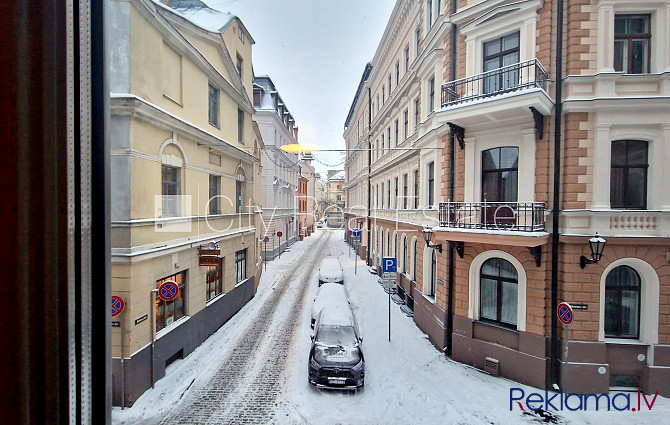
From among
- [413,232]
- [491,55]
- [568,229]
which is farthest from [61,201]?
[413,232]

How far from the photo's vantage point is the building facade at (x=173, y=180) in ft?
20.6

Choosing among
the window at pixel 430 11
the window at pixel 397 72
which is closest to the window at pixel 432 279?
the window at pixel 430 11

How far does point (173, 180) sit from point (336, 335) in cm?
592

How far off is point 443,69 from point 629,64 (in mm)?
4403

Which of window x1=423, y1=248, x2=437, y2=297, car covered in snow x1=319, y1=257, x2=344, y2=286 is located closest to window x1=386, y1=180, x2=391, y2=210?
car covered in snow x1=319, y1=257, x2=344, y2=286

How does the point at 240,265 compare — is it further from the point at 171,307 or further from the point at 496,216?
the point at 496,216

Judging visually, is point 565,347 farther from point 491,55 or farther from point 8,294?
point 8,294

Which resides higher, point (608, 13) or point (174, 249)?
point (608, 13)

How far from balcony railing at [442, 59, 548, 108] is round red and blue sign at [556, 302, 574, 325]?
5.09m

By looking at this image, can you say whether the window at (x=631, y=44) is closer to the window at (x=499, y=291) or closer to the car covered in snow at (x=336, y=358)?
the window at (x=499, y=291)

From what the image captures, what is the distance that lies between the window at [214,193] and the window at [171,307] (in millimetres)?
2534

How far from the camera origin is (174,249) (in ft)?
26.5

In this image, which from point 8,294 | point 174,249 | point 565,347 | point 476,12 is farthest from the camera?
point 476,12

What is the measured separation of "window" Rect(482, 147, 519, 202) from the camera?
8312mm
